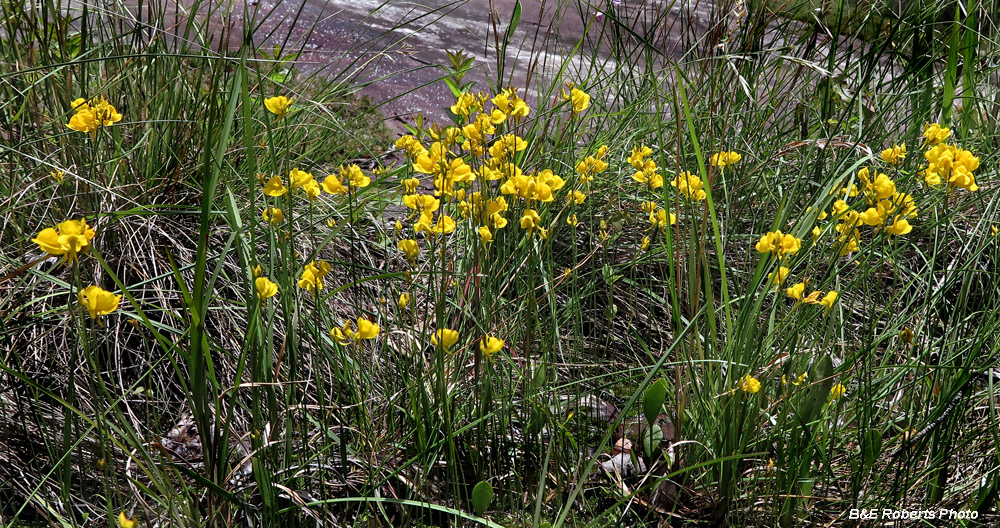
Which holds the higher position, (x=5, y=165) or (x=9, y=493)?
(x=5, y=165)

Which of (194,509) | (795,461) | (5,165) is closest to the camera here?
(194,509)

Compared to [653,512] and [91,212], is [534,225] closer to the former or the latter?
[653,512]

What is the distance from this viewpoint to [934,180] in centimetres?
149

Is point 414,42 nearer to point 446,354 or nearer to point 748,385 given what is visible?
point 446,354

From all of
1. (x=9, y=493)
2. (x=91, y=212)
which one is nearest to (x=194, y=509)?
(x=9, y=493)

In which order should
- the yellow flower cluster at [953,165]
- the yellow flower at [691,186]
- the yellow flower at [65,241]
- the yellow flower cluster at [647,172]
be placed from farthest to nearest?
the yellow flower cluster at [647,172]
the yellow flower at [691,186]
the yellow flower cluster at [953,165]
the yellow flower at [65,241]

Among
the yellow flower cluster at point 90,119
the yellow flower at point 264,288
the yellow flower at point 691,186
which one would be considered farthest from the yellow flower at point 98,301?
the yellow flower at point 691,186

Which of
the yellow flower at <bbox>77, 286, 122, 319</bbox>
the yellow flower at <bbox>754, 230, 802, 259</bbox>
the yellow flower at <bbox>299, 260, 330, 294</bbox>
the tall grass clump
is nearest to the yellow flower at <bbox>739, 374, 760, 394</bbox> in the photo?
the tall grass clump

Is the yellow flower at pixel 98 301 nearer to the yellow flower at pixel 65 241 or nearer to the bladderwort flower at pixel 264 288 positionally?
the yellow flower at pixel 65 241

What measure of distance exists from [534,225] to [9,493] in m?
1.08

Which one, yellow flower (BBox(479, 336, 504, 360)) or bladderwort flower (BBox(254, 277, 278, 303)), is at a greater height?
bladderwort flower (BBox(254, 277, 278, 303))

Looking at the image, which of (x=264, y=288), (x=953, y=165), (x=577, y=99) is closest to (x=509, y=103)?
(x=577, y=99)

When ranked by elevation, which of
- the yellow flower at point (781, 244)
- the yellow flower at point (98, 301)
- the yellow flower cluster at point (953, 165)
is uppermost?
the yellow flower cluster at point (953, 165)

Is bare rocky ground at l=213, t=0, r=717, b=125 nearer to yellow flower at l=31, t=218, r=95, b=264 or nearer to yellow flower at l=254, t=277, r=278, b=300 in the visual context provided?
yellow flower at l=254, t=277, r=278, b=300
